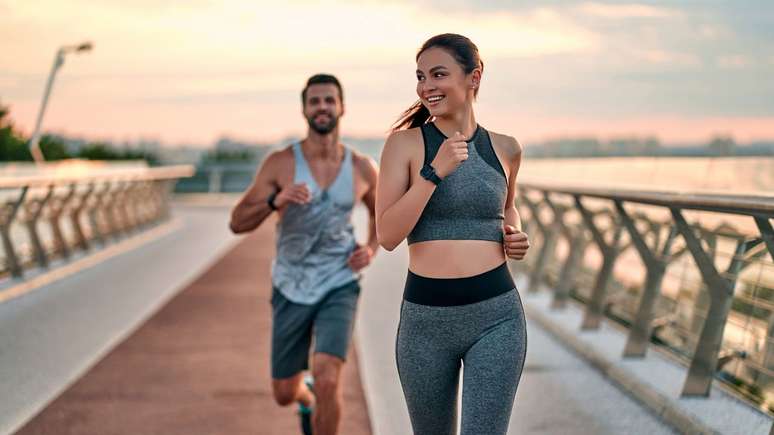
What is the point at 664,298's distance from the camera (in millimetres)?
7504

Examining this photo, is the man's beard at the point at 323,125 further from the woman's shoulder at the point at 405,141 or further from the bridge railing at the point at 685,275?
the woman's shoulder at the point at 405,141

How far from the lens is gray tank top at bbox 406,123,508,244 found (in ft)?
11.5

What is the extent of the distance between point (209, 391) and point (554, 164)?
6375 millimetres

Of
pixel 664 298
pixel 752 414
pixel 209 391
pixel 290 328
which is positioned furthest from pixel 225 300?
pixel 752 414

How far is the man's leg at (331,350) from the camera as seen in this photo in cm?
510

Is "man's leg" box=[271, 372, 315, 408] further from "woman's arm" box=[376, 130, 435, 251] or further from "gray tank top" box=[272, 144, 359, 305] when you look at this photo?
"woman's arm" box=[376, 130, 435, 251]

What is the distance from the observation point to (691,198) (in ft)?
18.2

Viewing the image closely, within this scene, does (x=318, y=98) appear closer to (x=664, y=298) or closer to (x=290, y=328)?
(x=290, y=328)

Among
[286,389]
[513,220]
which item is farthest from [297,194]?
[513,220]

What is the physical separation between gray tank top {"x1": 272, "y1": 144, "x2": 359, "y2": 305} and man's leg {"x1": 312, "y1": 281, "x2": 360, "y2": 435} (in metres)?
0.06

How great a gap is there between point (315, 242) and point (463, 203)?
2066 mm

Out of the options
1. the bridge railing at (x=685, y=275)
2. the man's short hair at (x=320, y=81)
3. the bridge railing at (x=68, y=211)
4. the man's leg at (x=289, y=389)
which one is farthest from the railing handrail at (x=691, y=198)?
the bridge railing at (x=68, y=211)

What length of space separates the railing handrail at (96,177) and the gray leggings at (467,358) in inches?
347

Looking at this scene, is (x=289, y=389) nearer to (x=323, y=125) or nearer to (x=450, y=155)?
(x=323, y=125)
